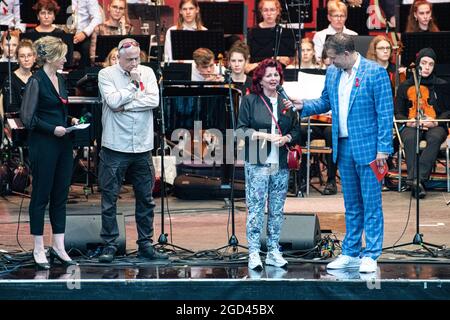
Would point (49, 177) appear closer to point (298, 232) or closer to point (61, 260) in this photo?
point (61, 260)

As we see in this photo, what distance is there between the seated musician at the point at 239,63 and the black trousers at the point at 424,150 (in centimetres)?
214

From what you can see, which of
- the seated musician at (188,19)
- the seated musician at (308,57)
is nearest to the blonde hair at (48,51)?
the seated musician at (188,19)

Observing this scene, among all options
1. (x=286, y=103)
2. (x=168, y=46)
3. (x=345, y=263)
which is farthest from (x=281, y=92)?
(x=168, y=46)

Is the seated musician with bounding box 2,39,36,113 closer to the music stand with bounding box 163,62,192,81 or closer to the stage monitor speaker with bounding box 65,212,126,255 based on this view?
the music stand with bounding box 163,62,192,81

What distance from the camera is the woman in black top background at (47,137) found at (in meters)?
9.16

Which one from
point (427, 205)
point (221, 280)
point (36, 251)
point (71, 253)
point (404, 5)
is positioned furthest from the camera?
point (404, 5)

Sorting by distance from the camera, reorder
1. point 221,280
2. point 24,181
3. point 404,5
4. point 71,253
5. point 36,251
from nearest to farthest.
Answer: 1. point 221,280
2. point 36,251
3. point 71,253
4. point 24,181
5. point 404,5

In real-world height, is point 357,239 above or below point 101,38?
below

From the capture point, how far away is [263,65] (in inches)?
360

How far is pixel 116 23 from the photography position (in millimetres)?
15727

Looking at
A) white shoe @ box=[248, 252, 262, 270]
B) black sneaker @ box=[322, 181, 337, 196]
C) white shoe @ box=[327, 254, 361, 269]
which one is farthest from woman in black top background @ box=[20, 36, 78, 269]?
black sneaker @ box=[322, 181, 337, 196]

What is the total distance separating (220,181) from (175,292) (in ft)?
16.4

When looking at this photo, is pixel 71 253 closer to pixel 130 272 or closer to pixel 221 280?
pixel 130 272
